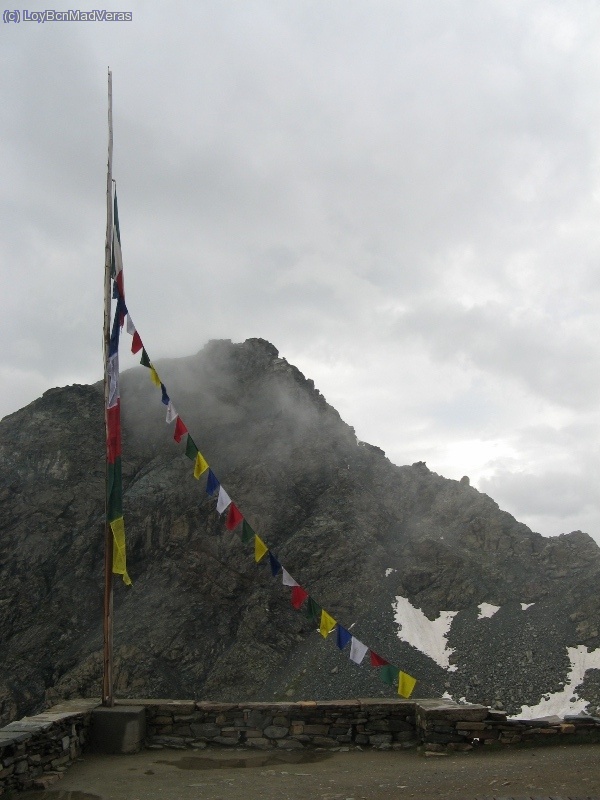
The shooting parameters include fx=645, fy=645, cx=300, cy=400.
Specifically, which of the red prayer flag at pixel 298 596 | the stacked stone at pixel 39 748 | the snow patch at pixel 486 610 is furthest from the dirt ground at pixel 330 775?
the snow patch at pixel 486 610

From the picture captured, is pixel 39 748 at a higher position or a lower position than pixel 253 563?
lower

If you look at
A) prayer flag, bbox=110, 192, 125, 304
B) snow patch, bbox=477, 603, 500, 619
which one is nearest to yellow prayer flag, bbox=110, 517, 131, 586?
prayer flag, bbox=110, 192, 125, 304

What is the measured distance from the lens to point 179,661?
45.3 metres

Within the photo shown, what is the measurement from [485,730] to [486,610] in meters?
42.6

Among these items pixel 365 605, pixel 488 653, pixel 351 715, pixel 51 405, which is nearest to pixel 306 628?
pixel 365 605

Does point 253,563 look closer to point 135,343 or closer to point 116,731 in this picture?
point 135,343

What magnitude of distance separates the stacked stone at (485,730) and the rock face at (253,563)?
99.0 ft

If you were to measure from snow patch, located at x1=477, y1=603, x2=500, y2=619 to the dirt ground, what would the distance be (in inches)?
1643

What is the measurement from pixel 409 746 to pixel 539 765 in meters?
2.41

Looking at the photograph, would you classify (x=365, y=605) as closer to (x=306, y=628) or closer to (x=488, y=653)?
(x=306, y=628)

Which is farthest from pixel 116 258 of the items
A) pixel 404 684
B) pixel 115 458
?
pixel 404 684

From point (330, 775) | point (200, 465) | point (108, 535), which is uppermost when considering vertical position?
point (200, 465)

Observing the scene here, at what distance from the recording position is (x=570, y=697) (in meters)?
37.6

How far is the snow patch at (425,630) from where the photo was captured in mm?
44844
